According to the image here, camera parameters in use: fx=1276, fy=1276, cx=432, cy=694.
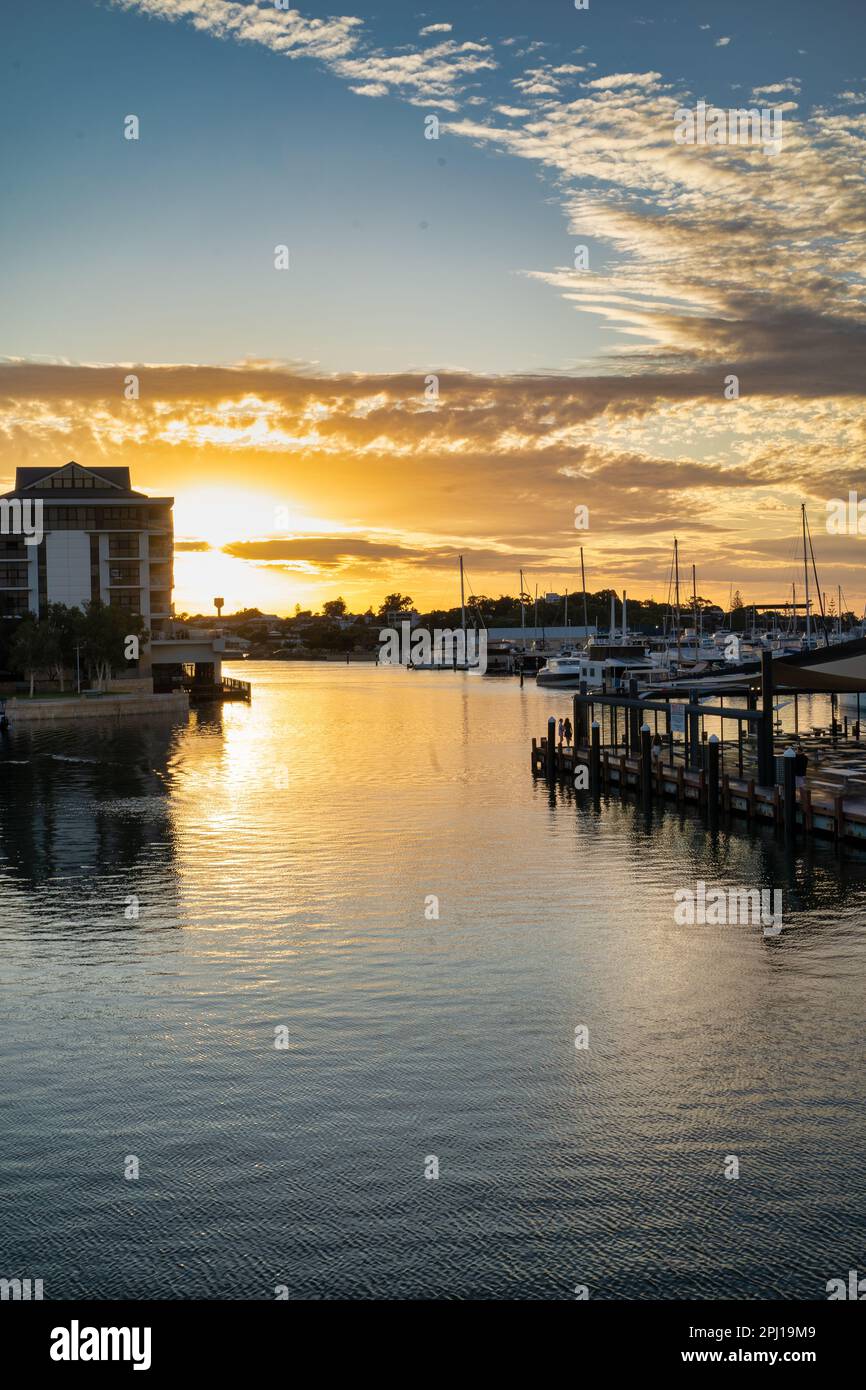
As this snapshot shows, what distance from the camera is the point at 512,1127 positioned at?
1752cm

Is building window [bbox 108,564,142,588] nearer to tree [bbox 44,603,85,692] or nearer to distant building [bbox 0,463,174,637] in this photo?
distant building [bbox 0,463,174,637]

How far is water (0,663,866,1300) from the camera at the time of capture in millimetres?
14281

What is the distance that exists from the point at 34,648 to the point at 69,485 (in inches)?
1386

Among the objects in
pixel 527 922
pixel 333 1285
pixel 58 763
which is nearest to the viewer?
pixel 333 1285

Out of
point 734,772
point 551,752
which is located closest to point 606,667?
point 551,752

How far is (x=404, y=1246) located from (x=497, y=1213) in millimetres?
1270

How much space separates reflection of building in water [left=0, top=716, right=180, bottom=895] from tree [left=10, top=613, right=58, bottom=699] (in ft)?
59.9

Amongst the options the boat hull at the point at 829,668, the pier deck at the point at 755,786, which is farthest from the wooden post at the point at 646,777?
the boat hull at the point at 829,668

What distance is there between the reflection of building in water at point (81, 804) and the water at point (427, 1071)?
0.45 meters

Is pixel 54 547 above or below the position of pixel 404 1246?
above

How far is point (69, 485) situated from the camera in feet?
445

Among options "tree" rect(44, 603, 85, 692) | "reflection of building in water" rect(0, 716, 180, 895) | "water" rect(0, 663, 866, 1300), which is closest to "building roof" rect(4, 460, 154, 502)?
"tree" rect(44, 603, 85, 692)
